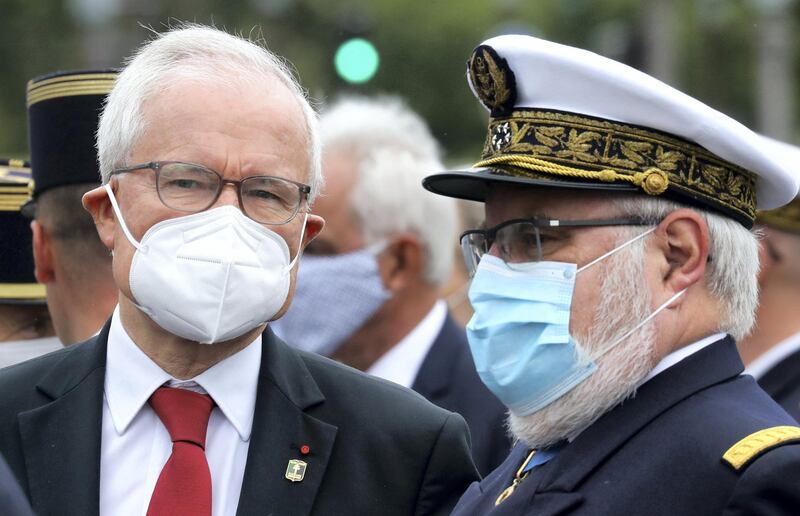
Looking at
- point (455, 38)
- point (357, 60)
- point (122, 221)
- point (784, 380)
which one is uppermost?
point (122, 221)

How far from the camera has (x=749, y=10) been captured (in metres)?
30.2

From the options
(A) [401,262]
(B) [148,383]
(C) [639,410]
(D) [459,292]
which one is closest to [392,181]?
(A) [401,262]

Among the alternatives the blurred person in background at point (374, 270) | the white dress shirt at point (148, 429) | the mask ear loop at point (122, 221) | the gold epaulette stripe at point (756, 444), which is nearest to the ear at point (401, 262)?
the blurred person in background at point (374, 270)

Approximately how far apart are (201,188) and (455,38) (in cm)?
2739

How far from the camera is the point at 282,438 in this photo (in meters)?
3.40

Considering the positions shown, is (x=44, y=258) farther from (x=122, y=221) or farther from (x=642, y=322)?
(x=642, y=322)

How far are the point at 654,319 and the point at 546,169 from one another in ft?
1.52

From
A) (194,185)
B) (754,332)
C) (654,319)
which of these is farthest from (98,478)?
(754,332)

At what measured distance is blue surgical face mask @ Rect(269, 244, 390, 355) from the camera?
19.4ft

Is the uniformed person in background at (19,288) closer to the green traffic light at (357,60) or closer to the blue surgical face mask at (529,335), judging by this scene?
the blue surgical face mask at (529,335)

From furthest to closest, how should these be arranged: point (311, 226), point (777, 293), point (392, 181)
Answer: point (777, 293) → point (392, 181) → point (311, 226)

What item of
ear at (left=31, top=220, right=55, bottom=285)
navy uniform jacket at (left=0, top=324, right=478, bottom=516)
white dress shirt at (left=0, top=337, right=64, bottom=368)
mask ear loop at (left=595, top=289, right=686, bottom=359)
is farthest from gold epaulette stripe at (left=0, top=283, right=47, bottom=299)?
mask ear loop at (left=595, top=289, right=686, bottom=359)

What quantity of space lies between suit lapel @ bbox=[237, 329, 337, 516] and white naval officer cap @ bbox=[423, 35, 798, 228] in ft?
2.22

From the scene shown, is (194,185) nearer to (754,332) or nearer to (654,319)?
(654,319)
